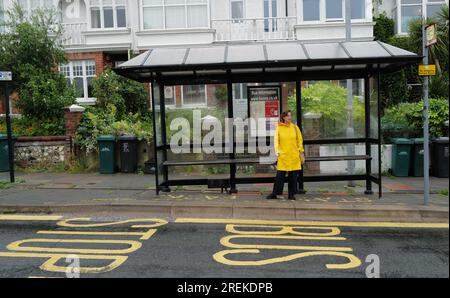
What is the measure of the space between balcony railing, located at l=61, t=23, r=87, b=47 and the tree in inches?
258

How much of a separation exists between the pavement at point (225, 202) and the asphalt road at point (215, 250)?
1.76 feet

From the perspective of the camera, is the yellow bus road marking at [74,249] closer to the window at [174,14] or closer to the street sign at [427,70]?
the street sign at [427,70]

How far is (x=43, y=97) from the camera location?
44.4ft

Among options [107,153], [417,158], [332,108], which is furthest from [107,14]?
[417,158]

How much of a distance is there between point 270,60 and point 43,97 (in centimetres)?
881

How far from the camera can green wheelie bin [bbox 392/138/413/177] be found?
37.0 feet

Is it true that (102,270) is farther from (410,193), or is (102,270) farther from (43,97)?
(43,97)

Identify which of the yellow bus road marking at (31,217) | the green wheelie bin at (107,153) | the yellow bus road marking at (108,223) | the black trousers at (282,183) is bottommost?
the yellow bus road marking at (108,223)

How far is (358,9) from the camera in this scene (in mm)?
19484

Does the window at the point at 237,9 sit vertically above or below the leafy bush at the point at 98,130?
above

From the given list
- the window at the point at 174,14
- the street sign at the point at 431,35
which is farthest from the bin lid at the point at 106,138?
the window at the point at 174,14

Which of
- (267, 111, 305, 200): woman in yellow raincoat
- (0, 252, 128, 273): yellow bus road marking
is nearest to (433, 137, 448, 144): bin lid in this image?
(267, 111, 305, 200): woman in yellow raincoat

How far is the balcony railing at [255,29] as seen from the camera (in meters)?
19.8

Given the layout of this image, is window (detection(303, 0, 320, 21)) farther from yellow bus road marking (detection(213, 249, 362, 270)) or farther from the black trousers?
yellow bus road marking (detection(213, 249, 362, 270))
